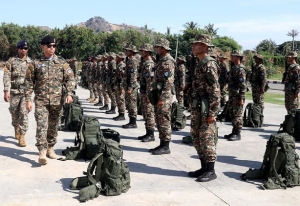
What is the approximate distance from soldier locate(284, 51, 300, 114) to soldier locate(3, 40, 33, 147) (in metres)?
5.75

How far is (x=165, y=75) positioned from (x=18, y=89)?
106 inches

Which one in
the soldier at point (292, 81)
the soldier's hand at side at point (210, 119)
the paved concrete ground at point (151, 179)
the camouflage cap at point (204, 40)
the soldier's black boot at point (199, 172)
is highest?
the camouflage cap at point (204, 40)

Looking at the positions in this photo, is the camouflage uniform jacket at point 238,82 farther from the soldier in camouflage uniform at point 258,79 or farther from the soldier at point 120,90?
the soldier at point 120,90

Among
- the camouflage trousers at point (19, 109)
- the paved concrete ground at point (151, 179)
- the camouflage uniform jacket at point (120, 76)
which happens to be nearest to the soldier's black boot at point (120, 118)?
the camouflage uniform jacket at point (120, 76)

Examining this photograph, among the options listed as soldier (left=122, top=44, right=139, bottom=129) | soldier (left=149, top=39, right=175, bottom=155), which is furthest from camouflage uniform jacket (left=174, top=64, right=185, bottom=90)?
soldier (left=149, top=39, right=175, bottom=155)

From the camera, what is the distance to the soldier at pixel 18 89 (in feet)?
22.4

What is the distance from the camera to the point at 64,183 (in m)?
4.86

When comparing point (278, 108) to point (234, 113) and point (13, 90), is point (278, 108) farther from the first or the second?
point (13, 90)

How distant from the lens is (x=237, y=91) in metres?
7.81

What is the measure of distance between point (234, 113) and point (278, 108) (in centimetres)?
672

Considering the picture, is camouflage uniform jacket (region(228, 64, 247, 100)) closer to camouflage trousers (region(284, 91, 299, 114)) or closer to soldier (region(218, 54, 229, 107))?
camouflage trousers (region(284, 91, 299, 114))

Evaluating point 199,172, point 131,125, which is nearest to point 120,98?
point 131,125

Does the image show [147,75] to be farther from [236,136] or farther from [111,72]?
[111,72]

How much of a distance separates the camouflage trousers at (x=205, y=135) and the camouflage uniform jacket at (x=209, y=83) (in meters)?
0.19
